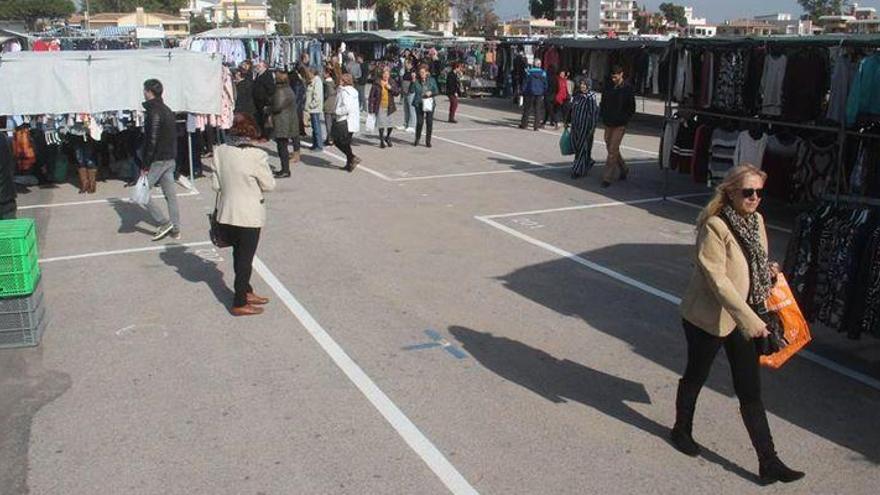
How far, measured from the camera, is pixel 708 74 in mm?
12023

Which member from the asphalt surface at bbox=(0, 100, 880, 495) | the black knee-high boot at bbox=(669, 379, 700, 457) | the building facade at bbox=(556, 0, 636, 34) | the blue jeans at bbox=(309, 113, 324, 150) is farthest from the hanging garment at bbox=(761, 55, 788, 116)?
the building facade at bbox=(556, 0, 636, 34)

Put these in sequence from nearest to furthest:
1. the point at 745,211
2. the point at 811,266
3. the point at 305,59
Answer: the point at 745,211 < the point at 811,266 < the point at 305,59

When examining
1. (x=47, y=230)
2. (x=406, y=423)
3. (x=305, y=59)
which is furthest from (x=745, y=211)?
(x=305, y=59)

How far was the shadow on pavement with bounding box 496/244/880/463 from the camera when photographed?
5.36 metres

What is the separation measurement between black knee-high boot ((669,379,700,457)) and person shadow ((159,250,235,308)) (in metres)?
4.31

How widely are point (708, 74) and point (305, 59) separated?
1153cm

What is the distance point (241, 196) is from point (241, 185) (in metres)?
0.10

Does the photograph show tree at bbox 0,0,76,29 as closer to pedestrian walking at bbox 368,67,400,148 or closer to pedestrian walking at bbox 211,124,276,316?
pedestrian walking at bbox 368,67,400,148

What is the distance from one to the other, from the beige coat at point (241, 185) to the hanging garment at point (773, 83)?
715 cm

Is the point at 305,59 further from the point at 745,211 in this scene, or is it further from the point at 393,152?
the point at 745,211

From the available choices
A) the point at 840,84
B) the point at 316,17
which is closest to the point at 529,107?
the point at 840,84

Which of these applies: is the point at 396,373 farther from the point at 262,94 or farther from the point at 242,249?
the point at 262,94

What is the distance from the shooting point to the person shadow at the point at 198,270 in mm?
8016

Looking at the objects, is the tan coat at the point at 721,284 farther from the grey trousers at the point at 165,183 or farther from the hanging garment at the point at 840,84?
the grey trousers at the point at 165,183
